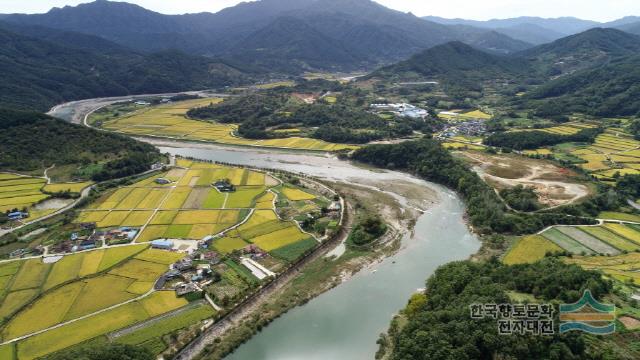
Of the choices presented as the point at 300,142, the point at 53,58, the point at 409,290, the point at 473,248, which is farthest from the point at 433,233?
the point at 53,58

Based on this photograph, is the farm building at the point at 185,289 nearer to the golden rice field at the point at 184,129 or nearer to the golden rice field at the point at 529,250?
the golden rice field at the point at 529,250

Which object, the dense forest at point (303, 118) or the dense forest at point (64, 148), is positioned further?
the dense forest at point (303, 118)

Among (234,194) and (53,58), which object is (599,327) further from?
(53,58)

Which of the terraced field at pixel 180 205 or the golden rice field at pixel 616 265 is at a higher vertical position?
the golden rice field at pixel 616 265

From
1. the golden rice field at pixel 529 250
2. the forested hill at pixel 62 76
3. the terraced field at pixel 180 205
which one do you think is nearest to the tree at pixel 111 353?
the terraced field at pixel 180 205

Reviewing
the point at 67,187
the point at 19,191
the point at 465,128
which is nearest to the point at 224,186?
the point at 67,187

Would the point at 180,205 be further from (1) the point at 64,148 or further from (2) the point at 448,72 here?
(2) the point at 448,72

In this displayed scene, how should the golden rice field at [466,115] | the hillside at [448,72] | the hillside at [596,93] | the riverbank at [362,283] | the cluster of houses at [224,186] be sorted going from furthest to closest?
the hillside at [448,72]
the golden rice field at [466,115]
the hillside at [596,93]
the cluster of houses at [224,186]
the riverbank at [362,283]

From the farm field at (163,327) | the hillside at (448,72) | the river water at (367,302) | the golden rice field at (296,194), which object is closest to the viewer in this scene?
the farm field at (163,327)
